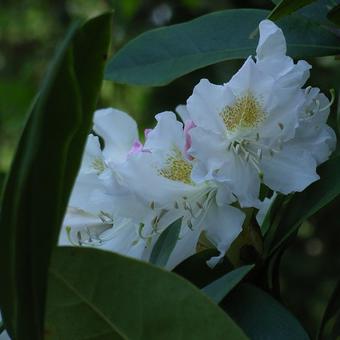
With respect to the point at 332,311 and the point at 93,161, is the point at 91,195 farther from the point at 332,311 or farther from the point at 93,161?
the point at 332,311

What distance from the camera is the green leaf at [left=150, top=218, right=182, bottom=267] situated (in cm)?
64

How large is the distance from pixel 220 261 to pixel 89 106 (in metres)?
0.25

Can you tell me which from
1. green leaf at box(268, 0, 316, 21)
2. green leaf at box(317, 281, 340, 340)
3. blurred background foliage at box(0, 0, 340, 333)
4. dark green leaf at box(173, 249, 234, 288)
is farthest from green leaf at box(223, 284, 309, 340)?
blurred background foliage at box(0, 0, 340, 333)

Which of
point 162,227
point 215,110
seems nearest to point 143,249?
point 162,227

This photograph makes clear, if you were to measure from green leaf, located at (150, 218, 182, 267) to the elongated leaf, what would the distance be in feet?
0.69

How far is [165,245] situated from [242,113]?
0.13m

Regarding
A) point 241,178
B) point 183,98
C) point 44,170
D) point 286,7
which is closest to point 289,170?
point 241,178

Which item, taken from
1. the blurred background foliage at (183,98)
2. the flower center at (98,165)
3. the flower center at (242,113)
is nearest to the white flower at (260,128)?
the flower center at (242,113)

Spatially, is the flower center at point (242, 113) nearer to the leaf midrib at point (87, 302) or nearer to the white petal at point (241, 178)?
the white petal at point (241, 178)

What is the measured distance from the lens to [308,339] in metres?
0.63

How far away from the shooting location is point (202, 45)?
0.84 meters

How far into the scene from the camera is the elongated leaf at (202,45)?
815 millimetres

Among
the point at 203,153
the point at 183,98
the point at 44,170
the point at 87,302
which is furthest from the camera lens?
the point at 183,98

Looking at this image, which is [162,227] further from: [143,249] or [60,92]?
[60,92]
